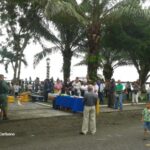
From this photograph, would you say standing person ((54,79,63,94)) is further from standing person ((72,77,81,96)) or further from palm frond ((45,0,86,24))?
palm frond ((45,0,86,24))

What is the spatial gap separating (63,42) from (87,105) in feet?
45.7

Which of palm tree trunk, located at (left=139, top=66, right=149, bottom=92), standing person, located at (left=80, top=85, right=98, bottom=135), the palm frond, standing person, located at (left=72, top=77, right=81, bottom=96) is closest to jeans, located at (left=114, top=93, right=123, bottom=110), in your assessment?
standing person, located at (left=72, top=77, right=81, bottom=96)

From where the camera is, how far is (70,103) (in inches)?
792

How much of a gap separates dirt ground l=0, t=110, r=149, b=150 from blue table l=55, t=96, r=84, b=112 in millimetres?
Answer: 559

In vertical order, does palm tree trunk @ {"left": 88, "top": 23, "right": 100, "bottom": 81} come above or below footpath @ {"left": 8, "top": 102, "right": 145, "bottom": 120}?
above

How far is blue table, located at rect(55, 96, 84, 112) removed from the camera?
19484 mm

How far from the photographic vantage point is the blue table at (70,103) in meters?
19.5

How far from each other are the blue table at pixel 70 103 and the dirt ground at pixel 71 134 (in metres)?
0.56

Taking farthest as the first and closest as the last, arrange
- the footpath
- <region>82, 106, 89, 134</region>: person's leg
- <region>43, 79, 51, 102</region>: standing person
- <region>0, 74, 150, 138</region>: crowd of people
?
<region>43, 79, 51, 102</region>: standing person → the footpath → <region>0, 74, 150, 138</region>: crowd of people → <region>82, 106, 89, 134</region>: person's leg

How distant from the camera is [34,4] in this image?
54.4ft

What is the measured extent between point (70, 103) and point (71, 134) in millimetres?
5740

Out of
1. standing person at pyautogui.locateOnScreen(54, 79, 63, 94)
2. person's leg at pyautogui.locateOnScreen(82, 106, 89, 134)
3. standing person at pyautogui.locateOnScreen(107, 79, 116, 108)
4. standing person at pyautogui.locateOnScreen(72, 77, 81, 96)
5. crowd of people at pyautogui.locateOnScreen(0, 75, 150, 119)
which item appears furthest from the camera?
standing person at pyautogui.locateOnScreen(54, 79, 63, 94)

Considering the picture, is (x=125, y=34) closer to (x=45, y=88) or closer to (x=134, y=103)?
(x=134, y=103)

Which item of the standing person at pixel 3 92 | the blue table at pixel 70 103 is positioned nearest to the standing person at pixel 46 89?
the blue table at pixel 70 103
